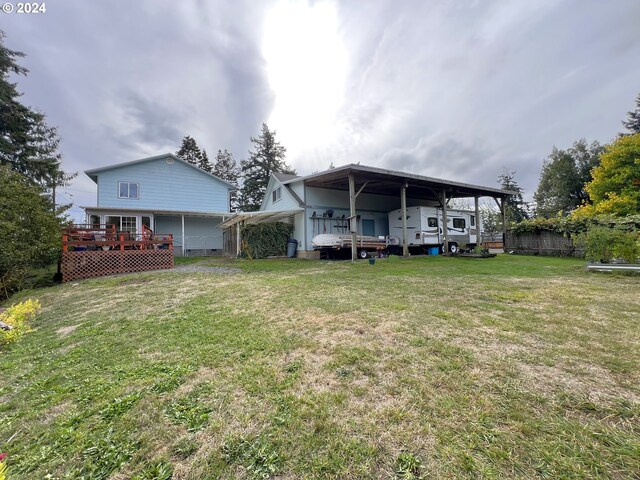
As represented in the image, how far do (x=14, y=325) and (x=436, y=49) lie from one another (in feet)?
45.8

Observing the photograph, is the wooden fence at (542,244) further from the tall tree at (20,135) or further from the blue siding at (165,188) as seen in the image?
the tall tree at (20,135)

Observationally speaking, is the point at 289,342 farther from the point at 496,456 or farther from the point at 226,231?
the point at 226,231

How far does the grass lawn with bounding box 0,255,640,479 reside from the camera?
1.49 m

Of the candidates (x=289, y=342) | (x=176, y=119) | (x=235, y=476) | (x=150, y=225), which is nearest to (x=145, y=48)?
(x=176, y=119)

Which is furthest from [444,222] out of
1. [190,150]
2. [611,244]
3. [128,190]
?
[190,150]

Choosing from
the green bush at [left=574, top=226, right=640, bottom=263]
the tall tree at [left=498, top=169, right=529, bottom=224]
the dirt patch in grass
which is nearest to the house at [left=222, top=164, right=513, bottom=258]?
the green bush at [left=574, top=226, right=640, bottom=263]

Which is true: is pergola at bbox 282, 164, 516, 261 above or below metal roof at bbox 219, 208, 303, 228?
above

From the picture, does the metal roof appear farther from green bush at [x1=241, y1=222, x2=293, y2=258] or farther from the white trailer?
the white trailer

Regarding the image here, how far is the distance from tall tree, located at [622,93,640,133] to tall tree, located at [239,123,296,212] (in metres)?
34.3

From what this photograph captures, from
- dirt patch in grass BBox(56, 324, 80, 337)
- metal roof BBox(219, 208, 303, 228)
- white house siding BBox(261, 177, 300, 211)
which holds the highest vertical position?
white house siding BBox(261, 177, 300, 211)

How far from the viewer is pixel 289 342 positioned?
121 inches

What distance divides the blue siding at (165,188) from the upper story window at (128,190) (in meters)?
0.18

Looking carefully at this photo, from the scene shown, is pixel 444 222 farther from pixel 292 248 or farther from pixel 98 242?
pixel 98 242

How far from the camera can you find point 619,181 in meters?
19.2
